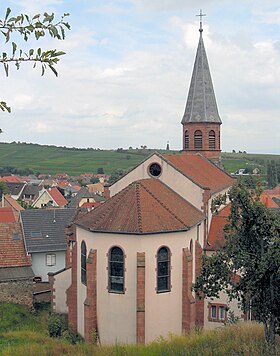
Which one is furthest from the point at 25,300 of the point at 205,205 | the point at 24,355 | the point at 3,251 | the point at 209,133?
the point at 209,133

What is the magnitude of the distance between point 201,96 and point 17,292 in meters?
22.5

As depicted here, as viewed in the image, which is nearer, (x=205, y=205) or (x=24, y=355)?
(x=24, y=355)

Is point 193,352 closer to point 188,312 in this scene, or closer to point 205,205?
point 188,312

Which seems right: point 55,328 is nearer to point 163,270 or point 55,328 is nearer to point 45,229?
point 163,270

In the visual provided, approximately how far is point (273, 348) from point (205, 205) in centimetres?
1768

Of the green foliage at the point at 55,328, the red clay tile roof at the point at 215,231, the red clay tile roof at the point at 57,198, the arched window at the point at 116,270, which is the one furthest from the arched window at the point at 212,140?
the red clay tile roof at the point at 57,198

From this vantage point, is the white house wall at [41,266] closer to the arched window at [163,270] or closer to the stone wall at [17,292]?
the stone wall at [17,292]

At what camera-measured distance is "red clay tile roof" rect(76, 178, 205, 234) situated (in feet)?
82.2

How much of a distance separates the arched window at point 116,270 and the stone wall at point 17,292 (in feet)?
31.5

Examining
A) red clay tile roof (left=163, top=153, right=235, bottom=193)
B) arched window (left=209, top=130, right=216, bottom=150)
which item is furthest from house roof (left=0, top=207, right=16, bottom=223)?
arched window (left=209, top=130, right=216, bottom=150)

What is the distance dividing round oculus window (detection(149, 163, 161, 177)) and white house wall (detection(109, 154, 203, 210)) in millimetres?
215

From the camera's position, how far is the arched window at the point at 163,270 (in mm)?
25359

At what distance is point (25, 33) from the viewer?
20.1ft

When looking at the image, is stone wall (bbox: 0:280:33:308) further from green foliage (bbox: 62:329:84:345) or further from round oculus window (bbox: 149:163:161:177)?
round oculus window (bbox: 149:163:161:177)
